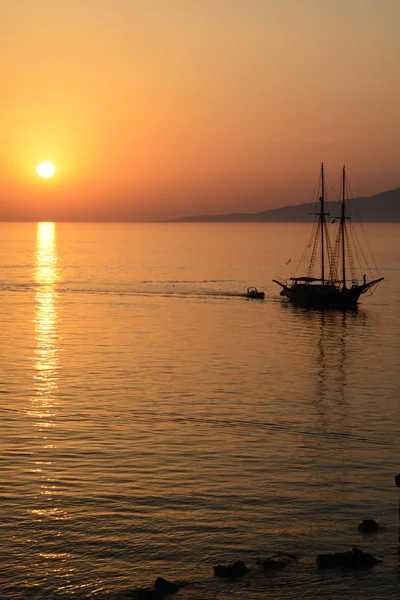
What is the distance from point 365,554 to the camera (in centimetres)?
3634

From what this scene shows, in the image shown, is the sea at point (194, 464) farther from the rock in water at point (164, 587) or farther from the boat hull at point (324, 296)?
the boat hull at point (324, 296)

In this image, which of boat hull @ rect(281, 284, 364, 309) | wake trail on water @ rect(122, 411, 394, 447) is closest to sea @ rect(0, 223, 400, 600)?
wake trail on water @ rect(122, 411, 394, 447)

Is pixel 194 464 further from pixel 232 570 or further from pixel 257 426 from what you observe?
pixel 232 570

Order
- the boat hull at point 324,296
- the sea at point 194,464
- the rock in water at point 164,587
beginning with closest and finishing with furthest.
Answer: the rock in water at point 164,587 < the sea at point 194,464 < the boat hull at point 324,296

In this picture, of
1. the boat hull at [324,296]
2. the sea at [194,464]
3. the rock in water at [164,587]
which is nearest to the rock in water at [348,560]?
the sea at [194,464]

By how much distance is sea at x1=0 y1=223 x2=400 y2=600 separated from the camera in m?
35.5

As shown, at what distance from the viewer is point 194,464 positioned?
1961 inches

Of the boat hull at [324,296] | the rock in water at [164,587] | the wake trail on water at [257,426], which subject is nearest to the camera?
the rock in water at [164,587]

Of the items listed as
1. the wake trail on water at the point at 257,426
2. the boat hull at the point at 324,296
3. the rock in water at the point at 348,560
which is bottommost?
the rock in water at the point at 348,560

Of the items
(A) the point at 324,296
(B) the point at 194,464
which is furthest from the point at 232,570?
(A) the point at 324,296

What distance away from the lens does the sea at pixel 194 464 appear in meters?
35.5

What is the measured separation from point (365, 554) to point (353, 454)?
55.5 feet

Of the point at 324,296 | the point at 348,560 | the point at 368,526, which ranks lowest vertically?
the point at 348,560

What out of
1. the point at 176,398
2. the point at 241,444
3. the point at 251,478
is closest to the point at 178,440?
the point at 241,444
